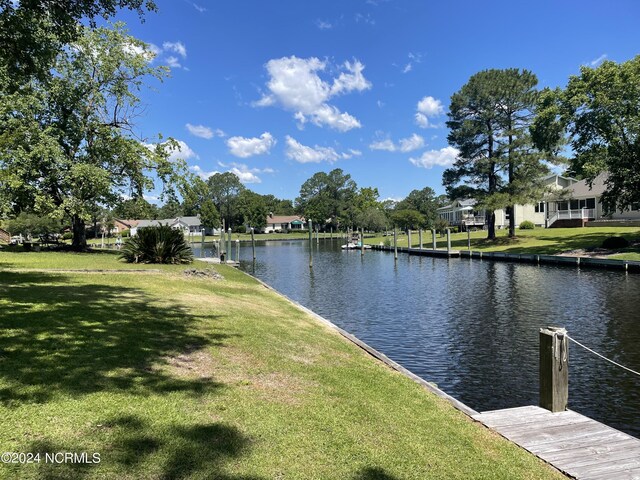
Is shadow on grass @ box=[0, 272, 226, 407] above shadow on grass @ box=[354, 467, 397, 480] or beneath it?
above

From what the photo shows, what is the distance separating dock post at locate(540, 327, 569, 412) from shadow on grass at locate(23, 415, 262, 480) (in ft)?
16.1

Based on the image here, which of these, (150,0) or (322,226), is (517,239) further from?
(322,226)

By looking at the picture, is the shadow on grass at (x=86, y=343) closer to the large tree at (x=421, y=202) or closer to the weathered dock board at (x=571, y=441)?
the weathered dock board at (x=571, y=441)

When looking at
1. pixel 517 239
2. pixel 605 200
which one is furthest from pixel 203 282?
pixel 517 239

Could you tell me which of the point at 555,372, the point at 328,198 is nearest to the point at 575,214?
the point at 555,372

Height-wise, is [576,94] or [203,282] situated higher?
[576,94]

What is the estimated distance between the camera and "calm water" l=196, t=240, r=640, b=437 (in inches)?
383

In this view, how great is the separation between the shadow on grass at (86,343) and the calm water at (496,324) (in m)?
6.02

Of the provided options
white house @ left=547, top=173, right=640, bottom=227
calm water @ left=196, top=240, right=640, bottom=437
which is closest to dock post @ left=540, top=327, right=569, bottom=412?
calm water @ left=196, top=240, right=640, bottom=437

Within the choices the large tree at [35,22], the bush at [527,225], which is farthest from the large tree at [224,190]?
the large tree at [35,22]

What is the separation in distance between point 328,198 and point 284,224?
19433 millimetres

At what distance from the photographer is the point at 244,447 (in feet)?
14.8

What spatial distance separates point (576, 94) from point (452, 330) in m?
32.9

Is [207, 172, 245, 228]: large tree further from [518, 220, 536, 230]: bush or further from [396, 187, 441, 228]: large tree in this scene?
[518, 220, 536, 230]: bush
